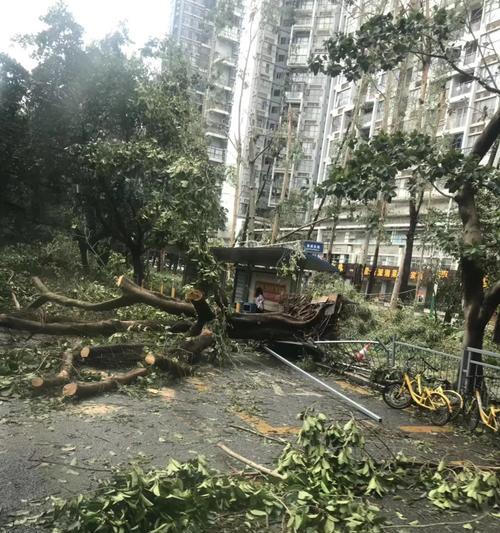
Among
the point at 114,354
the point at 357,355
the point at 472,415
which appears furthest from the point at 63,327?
the point at 472,415

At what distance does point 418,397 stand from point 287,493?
4.15m

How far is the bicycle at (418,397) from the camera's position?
7.19m

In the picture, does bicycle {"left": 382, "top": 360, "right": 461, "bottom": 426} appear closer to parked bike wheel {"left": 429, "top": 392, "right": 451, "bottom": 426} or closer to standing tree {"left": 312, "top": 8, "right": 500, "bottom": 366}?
parked bike wheel {"left": 429, "top": 392, "right": 451, "bottom": 426}

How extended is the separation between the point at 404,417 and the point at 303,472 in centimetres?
368

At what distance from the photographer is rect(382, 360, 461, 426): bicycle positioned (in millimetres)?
7191

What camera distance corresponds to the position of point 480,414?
22.3 feet

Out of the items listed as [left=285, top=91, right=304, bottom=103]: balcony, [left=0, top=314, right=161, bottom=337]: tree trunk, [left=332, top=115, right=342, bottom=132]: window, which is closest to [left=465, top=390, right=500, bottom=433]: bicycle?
[left=0, top=314, right=161, bottom=337]: tree trunk

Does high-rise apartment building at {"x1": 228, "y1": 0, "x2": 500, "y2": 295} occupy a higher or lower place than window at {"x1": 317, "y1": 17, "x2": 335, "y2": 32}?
lower

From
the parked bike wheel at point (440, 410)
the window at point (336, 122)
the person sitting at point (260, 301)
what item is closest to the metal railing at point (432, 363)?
the parked bike wheel at point (440, 410)

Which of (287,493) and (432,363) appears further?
(432,363)

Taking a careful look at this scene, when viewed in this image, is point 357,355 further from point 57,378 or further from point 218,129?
point 218,129

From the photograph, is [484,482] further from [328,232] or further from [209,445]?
[328,232]

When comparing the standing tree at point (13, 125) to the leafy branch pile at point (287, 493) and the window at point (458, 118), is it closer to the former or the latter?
the leafy branch pile at point (287, 493)

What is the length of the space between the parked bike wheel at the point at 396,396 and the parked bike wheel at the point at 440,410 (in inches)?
20.2
